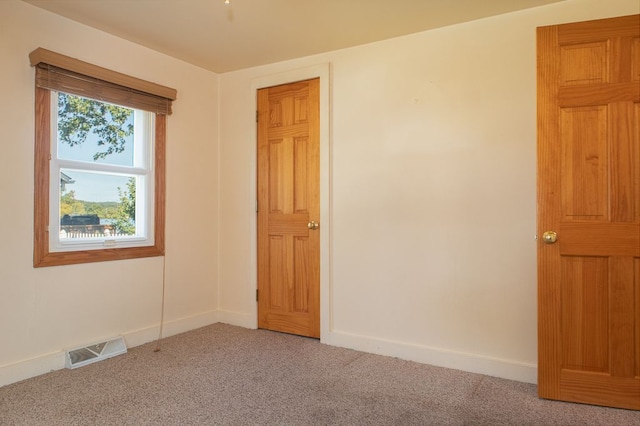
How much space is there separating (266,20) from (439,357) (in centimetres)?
268

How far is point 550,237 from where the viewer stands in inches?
89.4

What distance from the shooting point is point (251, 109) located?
3762mm

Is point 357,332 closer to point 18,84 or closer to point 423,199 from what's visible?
A: point 423,199

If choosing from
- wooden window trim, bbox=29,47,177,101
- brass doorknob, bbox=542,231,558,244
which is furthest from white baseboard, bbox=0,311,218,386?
brass doorknob, bbox=542,231,558,244

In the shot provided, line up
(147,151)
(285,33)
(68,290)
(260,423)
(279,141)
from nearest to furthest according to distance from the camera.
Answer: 1. (260,423)
2. (68,290)
3. (285,33)
4. (147,151)
5. (279,141)

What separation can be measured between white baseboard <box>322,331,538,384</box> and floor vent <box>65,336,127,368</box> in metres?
1.59

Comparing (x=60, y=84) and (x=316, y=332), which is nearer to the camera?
(x=60, y=84)

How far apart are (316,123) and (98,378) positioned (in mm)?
2453

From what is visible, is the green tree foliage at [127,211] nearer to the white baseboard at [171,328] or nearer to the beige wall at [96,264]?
the beige wall at [96,264]

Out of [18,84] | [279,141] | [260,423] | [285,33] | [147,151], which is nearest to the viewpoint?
[260,423]

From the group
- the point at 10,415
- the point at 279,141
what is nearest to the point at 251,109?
the point at 279,141

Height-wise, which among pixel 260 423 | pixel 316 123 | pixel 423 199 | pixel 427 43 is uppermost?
pixel 427 43

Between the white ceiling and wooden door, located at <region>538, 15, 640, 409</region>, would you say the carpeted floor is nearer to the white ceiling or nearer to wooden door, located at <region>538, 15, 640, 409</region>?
wooden door, located at <region>538, 15, 640, 409</region>

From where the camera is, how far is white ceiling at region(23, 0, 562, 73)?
254 centimetres
